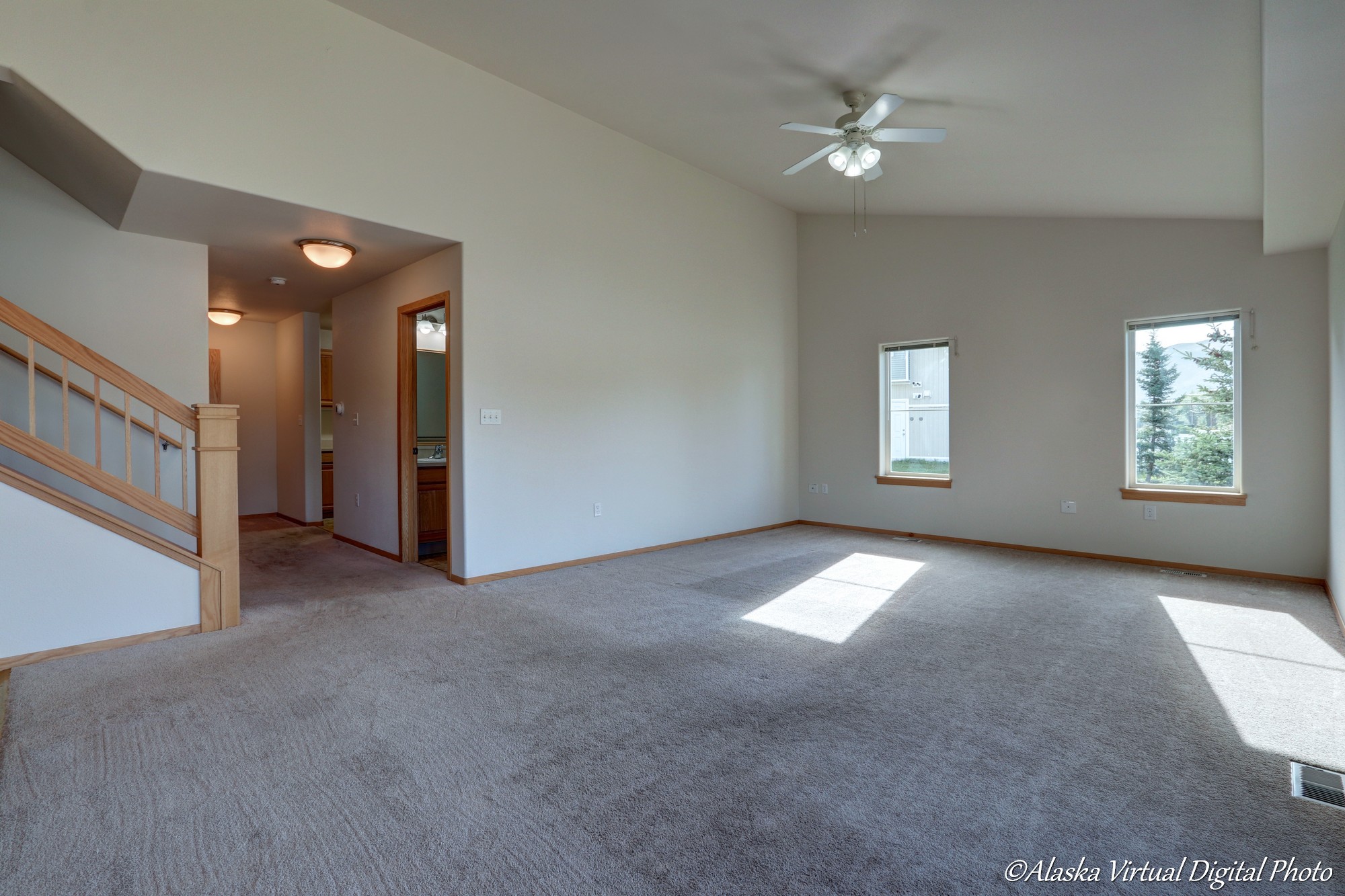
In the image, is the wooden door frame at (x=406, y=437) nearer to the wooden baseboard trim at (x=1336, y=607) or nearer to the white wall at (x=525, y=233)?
the white wall at (x=525, y=233)

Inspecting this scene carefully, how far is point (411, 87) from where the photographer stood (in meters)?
4.14

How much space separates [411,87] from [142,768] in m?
3.94

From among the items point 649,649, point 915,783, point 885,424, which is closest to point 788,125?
point 649,649

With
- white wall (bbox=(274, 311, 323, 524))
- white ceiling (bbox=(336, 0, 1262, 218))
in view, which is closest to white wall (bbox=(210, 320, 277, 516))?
white wall (bbox=(274, 311, 323, 524))

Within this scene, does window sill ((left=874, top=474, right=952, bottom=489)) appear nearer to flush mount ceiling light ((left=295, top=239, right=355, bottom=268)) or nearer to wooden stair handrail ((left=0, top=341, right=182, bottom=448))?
flush mount ceiling light ((left=295, top=239, right=355, bottom=268))

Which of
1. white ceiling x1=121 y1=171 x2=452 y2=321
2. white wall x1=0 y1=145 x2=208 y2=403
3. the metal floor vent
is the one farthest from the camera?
white wall x1=0 y1=145 x2=208 y2=403

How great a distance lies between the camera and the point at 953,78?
355cm

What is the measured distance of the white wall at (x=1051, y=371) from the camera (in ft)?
14.9

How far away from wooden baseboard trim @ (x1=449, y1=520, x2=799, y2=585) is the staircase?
143cm

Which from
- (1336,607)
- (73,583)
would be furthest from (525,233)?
(1336,607)

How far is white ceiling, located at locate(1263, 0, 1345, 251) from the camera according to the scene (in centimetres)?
203

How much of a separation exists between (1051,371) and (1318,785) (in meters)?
4.17

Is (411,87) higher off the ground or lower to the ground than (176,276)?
higher

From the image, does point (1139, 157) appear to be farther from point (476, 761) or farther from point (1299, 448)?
point (476, 761)
